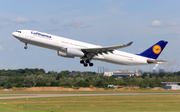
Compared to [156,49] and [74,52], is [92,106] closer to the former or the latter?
[74,52]

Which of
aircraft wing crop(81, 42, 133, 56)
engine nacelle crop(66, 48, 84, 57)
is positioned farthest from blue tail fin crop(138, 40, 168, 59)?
engine nacelle crop(66, 48, 84, 57)

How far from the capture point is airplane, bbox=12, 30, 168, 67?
4609cm

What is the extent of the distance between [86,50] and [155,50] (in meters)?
17.3

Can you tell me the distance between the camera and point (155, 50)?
185 feet

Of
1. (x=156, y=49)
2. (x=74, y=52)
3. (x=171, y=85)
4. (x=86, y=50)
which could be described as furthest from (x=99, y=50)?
(x=171, y=85)

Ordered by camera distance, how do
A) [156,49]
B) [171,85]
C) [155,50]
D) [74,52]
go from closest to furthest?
1. [74,52]
2. [155,50]
3. [156,49]
4. [171,85]

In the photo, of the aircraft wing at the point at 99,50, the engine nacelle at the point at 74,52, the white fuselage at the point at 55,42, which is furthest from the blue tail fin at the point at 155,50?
the engine nacelle at the point at 74,52

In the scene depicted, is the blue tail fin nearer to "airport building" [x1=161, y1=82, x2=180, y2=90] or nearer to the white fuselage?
the white fuselage

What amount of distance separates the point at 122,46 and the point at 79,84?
47584 millimetres

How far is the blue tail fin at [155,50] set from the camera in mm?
56031

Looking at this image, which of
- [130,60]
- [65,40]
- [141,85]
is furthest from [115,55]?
[141,85]

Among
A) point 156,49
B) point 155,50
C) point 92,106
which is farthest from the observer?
point 156,49

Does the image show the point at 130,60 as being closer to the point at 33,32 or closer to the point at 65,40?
the point at 65,40

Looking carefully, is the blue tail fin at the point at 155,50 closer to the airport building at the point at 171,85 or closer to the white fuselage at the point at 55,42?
the white fuselage at the point at 55,42
